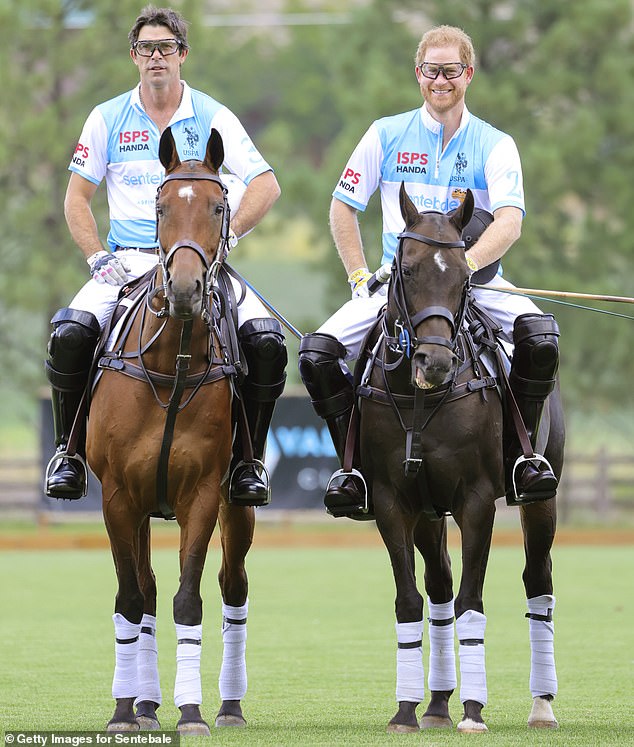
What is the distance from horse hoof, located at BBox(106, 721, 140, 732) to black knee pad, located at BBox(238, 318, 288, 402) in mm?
1701

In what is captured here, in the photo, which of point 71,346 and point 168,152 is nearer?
point 168,152

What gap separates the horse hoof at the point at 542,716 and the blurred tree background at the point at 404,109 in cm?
1680

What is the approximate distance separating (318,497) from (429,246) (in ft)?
51.6

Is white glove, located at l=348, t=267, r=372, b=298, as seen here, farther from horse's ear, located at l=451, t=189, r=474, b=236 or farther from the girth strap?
the girth strap

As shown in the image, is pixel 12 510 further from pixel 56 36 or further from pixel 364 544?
pixel 56 36

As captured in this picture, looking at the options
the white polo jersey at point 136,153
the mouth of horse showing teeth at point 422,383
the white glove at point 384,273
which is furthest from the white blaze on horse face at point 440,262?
the white polo jersey at point 136,153

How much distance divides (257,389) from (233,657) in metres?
1.41

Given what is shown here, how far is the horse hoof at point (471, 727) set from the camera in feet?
22.6

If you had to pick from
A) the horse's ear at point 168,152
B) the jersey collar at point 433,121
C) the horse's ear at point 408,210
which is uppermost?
the jersey collar at point 433,121

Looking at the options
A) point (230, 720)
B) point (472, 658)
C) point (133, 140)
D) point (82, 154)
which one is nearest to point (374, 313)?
point (133, 140)

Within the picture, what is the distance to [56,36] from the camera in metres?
25.7

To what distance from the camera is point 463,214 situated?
701cm

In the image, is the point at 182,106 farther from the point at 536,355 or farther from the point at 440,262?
the point at 536,355

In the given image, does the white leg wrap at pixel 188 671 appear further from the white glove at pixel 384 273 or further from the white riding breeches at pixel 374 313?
the white glove at pixel 384 273
